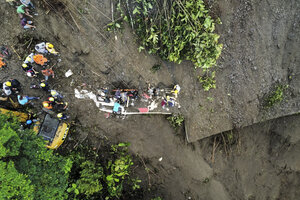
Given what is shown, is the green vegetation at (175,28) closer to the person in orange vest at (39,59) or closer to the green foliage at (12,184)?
the person in orange vest at (39,59)

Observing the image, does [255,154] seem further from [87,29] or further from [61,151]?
[87,29]

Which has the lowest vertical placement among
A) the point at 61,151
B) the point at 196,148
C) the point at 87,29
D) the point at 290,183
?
the point at 290,183

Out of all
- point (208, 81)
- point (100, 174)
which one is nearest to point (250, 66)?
point (208, 81)

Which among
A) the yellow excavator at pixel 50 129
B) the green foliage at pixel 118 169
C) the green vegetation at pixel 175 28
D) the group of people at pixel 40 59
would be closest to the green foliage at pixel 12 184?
the yellow excavator at pixel 50 129

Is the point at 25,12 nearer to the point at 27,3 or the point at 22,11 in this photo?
the point at 22,11

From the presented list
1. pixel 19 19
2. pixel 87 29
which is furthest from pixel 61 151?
pixel 19 19

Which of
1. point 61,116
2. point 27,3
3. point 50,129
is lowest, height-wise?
point 50,129
